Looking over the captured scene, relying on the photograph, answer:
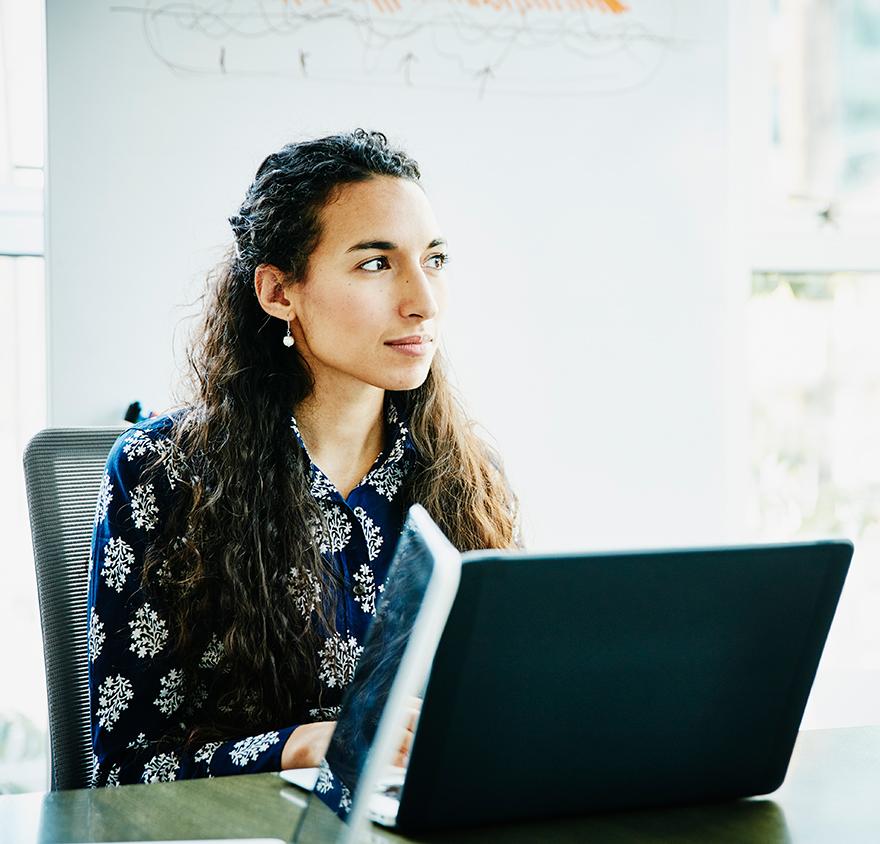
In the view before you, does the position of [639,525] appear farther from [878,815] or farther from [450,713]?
[450,713]

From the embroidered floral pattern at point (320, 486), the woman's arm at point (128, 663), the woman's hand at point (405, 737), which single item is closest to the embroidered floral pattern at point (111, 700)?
the woman's arm at point (128, 663)

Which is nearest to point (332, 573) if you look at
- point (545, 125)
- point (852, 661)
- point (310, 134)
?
point (310, 134)

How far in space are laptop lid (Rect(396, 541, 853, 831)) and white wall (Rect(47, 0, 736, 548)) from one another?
4.77 ft

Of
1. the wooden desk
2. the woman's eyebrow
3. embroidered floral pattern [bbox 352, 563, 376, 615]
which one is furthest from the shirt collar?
the wooden desk

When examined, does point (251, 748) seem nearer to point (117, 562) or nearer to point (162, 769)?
point (162, 769)

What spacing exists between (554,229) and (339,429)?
3.22 ft

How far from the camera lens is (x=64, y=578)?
4.28 ft

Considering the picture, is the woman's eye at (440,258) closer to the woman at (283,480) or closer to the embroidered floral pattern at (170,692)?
the woman at (283,480)

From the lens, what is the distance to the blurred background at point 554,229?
2.09 m

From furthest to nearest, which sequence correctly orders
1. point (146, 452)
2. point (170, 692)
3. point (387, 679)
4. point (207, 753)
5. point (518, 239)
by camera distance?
point (518, 239), point (146, 452), point (170, 692), point (207, 753), point (387, 679)

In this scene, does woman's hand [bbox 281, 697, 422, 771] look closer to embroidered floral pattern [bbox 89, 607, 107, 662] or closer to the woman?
the woman

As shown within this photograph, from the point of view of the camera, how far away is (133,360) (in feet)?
6.88

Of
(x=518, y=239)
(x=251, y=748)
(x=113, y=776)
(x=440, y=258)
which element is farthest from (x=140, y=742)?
(x=518, y=239)

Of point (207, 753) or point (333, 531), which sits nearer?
point (207, 753)
